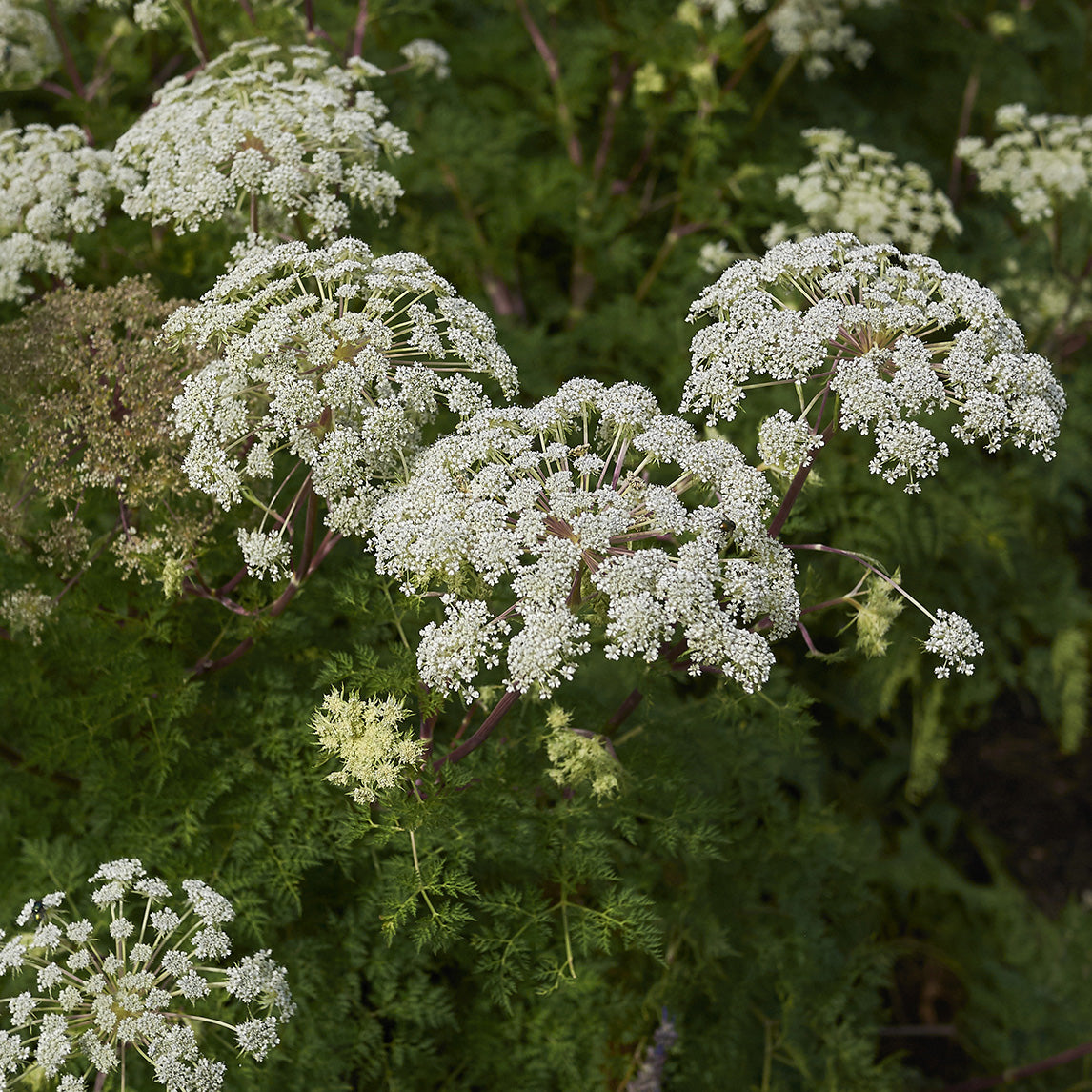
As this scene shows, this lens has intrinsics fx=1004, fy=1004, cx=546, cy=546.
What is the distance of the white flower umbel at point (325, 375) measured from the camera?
10.1ft

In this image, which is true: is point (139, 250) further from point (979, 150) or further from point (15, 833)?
point (979, 150)

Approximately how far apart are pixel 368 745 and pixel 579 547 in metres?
0.84

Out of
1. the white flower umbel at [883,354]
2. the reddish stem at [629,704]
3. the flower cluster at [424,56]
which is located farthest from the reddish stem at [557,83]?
the reddish stem at [629,704]

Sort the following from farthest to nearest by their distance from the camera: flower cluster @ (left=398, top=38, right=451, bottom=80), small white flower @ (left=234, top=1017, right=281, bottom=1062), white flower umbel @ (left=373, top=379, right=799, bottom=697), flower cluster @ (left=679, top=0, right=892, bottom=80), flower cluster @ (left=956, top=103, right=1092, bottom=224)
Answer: flower cluster @ (left=679, top=0, right=892, bottom=80) → flower cluster @ (left=956, top=103, right=1092, bottom=224) → flower cluster @ (left=398, top=38, right=451, bottom=80) → small white flower @ (left=234, top=1017, right=281, bottom=1062) → white flower umbel @ (left=373, top=379, right=799, bottom=697)

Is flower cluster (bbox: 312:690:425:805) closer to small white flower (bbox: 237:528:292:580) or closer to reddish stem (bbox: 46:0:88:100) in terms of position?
small white flower (bbox: 237:528:292:580)

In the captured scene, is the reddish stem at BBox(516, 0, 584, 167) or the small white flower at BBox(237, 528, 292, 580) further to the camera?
the reddish stem at BBox(516, 0, 584, 167)

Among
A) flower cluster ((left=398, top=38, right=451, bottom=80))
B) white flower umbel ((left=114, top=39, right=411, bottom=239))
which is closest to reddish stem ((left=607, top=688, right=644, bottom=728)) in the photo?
white flower umbel ((left=114, top=39, right=411, bottom=239))

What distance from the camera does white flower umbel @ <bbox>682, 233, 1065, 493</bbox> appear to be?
10.1ft

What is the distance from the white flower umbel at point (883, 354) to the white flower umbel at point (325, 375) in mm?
767

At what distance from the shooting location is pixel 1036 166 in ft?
19.4

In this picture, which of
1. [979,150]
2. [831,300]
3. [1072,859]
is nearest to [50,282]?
[831,300]

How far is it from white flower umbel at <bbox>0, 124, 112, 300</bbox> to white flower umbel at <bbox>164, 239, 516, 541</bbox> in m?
1.13

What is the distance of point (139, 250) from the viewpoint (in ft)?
17.0

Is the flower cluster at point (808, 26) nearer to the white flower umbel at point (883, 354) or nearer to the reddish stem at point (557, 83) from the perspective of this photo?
the reddish stem at point (557, 83)
